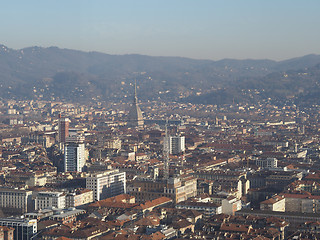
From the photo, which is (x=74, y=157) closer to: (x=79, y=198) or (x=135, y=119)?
(x=79, y=198)

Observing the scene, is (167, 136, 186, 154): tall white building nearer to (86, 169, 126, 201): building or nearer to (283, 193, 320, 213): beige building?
(86, 169, 126, 201): building

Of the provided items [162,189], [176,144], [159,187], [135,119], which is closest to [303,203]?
[162,189]

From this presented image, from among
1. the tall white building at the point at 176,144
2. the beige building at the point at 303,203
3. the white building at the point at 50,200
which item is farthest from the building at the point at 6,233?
the tall white building at the point at 176,144

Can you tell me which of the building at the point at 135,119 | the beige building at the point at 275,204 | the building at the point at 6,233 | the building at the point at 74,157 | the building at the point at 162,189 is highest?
the building at the point at 135,119

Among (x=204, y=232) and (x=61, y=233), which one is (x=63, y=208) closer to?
(x=61, y=233)

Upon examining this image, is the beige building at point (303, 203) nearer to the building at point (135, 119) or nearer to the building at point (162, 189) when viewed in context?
the building at point (162, 189)

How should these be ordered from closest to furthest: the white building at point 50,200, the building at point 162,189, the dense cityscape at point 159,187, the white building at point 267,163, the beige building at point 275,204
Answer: the dense cityscape at point 159,187 → the beige building at point 275,204 → the white building at point 50,200 → the building at point 162,189 → the white building at point 267,163

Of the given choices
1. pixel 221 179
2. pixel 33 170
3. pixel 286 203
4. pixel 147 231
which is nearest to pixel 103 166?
pixel 33 170

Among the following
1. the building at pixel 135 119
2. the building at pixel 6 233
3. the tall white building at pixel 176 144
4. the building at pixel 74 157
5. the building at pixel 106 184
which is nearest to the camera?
the building at pixel 6 233
